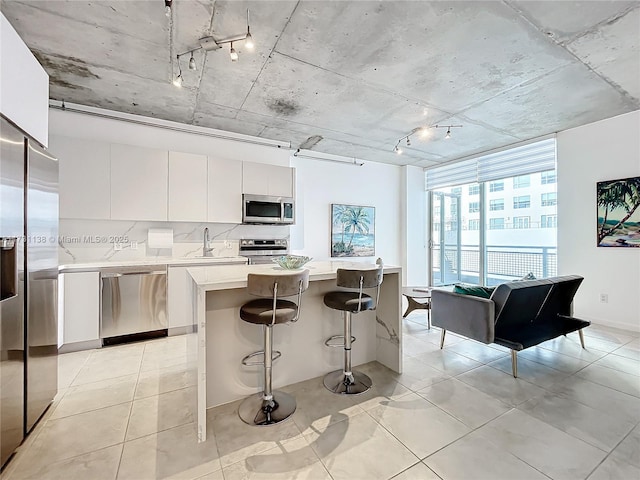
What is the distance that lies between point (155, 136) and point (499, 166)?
5787 millimetres

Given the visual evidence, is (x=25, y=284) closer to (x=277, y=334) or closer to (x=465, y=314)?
(x=277, y=334)

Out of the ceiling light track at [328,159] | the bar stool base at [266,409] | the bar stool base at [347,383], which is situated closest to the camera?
the bar stool base at [266,409]

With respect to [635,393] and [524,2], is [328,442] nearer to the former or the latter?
[635,393]

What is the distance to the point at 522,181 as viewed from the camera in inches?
206

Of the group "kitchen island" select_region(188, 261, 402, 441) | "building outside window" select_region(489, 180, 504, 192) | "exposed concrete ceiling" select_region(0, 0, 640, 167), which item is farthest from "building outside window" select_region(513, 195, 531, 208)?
"kitchen island" select_region(188, 261, 402, 441)

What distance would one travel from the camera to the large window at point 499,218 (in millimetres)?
4906

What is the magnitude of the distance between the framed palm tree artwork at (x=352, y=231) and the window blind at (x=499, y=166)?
1758 mm

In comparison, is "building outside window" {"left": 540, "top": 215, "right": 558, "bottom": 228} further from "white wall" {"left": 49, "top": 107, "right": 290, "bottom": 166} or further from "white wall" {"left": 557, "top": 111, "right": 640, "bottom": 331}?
"white wall" {"left": 49, "top": 107, "right": 290, "bottom": 166}

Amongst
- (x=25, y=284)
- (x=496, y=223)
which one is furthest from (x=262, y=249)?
(x=496, y=223)

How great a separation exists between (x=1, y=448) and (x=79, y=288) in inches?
76.8

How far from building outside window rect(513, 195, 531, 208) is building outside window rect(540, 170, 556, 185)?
34cm

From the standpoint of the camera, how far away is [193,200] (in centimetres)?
397

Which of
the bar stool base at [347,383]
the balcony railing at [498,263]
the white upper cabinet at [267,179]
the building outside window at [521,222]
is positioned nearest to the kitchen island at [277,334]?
the bar stool base at [347,383]

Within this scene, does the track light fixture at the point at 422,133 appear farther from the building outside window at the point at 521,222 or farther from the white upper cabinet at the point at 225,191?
the white upper cabinet at the point at 225,191
